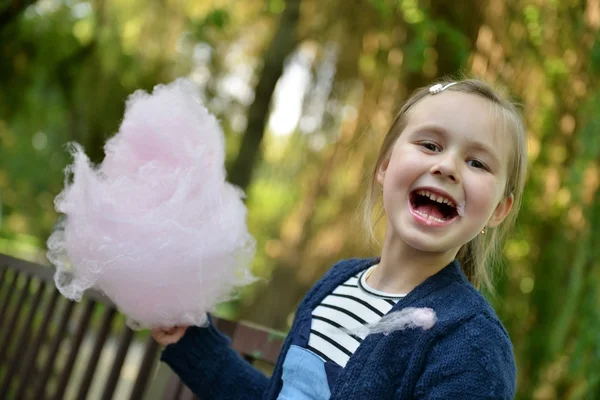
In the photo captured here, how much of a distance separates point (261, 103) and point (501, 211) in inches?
75.8

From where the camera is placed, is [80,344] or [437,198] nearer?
[437,198]

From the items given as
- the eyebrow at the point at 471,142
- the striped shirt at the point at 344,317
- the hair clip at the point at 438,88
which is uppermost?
the hair clip at the point at 438,88

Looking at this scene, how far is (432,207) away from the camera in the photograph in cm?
116

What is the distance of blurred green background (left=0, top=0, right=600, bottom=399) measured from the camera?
254 centimetres

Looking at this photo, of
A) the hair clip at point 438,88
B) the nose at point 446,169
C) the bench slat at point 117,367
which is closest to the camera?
the nose at point 446,169

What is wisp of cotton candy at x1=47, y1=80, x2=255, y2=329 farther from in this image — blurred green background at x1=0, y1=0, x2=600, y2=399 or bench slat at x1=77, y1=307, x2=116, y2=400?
blurred green background at x1=0, y1=0, x2=600, y2=399

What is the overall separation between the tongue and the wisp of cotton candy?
409 mm

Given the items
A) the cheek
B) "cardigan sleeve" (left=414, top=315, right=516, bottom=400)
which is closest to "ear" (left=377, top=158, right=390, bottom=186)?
the cheek

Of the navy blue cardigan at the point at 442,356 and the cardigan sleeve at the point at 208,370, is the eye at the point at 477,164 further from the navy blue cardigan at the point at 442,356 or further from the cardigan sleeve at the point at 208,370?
the cardigan sleeve at the point at 208,370

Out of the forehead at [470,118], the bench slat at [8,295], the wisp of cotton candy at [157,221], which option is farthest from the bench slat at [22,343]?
the forehead at [470,118]

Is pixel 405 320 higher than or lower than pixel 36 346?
higher

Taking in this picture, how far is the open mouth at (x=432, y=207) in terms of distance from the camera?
44.6 inches

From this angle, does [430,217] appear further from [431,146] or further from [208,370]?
[208,370]

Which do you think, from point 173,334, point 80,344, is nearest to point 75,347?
point 80,344
